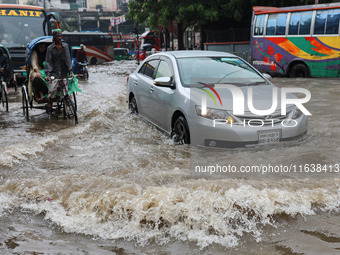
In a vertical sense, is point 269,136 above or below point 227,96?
below

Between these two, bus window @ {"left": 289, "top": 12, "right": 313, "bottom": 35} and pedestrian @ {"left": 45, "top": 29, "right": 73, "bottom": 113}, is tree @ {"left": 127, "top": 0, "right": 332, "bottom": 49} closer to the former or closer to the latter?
bus window @ {"left": 289, "top": 12, "right": 313, "bottom": 35}

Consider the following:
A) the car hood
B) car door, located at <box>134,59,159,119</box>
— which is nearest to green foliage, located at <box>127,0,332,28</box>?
car door, located at <box>134,59,159,119</box>

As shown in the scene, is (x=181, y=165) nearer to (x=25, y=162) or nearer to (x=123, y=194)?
(x=123, y=194)

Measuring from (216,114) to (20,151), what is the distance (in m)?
2.91

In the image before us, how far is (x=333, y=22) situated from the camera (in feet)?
44.7

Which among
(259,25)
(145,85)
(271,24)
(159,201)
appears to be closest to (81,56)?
(259,25)

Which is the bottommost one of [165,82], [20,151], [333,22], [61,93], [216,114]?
[20,151]

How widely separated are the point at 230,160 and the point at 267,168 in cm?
47

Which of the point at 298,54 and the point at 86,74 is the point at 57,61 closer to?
the point at 298,54

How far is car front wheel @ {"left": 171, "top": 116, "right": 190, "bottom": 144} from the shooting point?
5529mm

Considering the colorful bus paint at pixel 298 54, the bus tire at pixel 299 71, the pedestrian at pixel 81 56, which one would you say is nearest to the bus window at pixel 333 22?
the colorful bus paint at pixel 298 54

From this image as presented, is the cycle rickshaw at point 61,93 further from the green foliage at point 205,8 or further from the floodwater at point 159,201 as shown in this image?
the green foliage at point 205,8

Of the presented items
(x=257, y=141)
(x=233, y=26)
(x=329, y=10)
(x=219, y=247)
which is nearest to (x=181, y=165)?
(x=257, y=141)

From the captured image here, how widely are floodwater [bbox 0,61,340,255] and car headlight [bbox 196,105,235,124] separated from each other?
46cm
